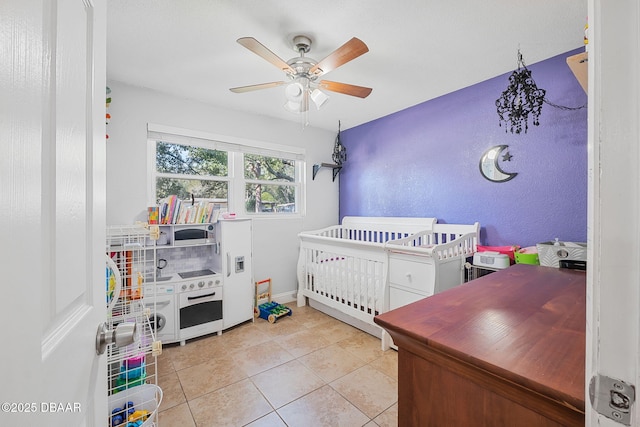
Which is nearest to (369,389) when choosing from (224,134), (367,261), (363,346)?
(363,346)

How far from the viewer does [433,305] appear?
1.00 meters

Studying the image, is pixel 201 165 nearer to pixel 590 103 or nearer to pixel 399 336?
pixel 399 336

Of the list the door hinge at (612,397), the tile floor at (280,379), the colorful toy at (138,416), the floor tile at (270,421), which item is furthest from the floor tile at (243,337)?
the door hinge at (612,397)

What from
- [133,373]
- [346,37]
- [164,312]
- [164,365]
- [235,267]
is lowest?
[164,365]

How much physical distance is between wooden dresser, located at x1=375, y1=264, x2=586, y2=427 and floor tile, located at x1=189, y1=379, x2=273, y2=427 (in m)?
1.19

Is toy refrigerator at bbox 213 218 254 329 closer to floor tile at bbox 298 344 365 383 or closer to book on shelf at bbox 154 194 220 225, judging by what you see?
book on shelf at bbox 154 194 220 225

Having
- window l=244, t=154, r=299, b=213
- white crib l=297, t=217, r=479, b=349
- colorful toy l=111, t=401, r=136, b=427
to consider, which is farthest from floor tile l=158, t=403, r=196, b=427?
window l=244, t=154, r=299, b=213

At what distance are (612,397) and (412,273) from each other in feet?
6.15

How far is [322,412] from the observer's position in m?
1.63

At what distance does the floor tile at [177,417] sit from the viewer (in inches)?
60.9

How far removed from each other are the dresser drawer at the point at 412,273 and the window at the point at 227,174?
1.85 meters

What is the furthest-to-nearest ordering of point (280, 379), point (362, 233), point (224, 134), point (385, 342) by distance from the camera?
point (362, 233)
point (224, 134)
point (385, 342)
point (280, 379)

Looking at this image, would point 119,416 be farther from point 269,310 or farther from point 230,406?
point 269,310

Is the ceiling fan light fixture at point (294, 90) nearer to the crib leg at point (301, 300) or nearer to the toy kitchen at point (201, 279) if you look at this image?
the toy kitchen at point (201, 279)
